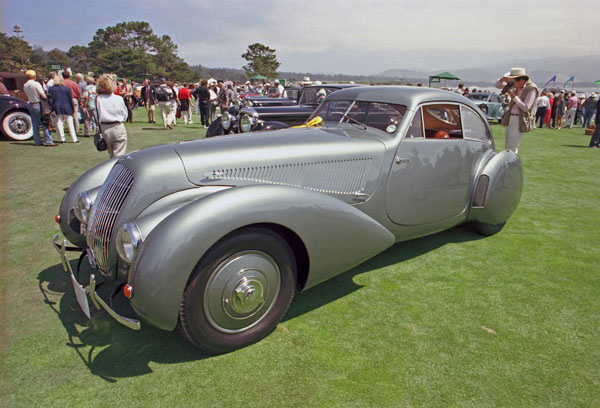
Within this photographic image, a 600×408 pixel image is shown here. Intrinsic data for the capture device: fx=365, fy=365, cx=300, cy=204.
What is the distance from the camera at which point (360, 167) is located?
119 inches

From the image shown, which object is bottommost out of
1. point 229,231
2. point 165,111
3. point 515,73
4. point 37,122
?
point 229,231

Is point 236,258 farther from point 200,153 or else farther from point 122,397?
point 122,397

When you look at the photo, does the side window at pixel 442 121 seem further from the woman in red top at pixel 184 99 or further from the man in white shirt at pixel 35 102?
the woman in red top at pixel 184 99

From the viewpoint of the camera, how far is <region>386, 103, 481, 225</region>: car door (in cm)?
328

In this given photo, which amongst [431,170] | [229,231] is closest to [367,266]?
[431,170]

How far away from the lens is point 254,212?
7.42ft

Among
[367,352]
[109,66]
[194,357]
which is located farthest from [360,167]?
[109,66]

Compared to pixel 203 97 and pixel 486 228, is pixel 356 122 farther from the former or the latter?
pixel 203 97

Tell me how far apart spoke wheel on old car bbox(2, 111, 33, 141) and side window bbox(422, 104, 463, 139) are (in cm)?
1134

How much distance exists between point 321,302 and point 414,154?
61.9 inches

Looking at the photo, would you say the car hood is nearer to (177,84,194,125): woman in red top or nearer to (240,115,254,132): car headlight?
(240,115,254,132): car headlight

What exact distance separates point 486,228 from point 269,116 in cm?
457

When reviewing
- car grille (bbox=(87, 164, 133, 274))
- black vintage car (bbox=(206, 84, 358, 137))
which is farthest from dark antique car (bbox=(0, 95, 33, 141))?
car grille (bbox=(87, 164, 133, 274))

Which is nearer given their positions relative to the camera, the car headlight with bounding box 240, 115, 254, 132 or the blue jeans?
the car headlight with bounding box 240, 115, 254, 132
